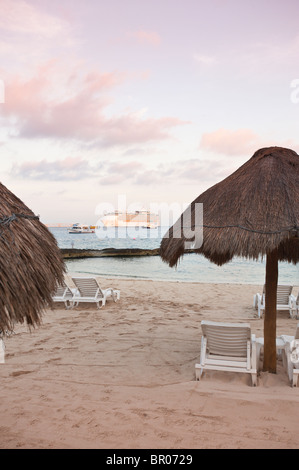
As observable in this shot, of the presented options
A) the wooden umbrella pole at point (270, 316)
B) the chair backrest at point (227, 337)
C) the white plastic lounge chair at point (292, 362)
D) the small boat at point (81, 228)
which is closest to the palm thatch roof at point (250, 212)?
the wooden umbrella pole at point (270, 316)

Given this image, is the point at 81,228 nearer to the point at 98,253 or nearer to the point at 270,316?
the point at 98,253

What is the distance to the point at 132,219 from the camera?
9688 cm

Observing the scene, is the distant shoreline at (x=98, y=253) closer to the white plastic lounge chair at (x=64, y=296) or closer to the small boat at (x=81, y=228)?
the white plastic lounge chair at (x=64, y=296)

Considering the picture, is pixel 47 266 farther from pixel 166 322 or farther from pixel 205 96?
pixel 205 96

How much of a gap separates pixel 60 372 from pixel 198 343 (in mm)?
2529

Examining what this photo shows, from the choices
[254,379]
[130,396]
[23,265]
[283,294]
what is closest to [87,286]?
[283,294]

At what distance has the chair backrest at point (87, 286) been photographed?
28.6ft

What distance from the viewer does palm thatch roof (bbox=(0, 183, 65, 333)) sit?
2064mm

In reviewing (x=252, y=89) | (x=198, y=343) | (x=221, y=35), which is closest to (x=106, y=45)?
(x=221, y=35)

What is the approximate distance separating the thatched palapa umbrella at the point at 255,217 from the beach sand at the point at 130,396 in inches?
41.0

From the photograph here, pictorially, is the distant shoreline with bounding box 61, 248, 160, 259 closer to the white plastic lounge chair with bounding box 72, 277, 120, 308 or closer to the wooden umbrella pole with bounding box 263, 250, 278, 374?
the white plastic lounge chair with bounding box 72, 277, 120, 308

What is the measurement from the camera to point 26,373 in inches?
176

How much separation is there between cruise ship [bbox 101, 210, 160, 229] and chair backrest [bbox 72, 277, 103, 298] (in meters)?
79.0

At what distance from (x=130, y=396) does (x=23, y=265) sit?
2342 millimetres
